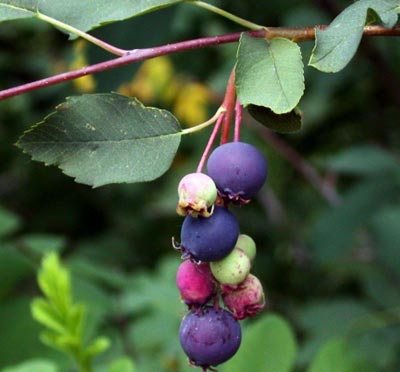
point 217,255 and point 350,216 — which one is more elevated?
point 217,255

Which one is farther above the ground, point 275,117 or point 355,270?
point 275,117

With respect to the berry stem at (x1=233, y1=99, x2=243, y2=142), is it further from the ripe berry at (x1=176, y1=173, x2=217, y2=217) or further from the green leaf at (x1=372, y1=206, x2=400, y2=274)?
the green leaf at (x1=372, y1=206, x2=400, y2=274)

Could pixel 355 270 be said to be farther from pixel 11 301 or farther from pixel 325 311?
pixel 11 301

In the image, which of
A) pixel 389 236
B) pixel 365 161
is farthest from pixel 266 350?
pixel 365 161

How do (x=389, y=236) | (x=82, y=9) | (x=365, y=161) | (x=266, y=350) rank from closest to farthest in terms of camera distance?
(x=82, y=9), (x=266, y=350), (x=389, y=236), (x=365, y=161)

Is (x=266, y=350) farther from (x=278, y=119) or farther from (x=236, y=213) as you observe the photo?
(x=236, y=213)

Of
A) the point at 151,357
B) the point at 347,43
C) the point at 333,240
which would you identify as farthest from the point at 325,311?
the point at 347,43

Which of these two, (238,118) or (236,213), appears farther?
(236,213)
